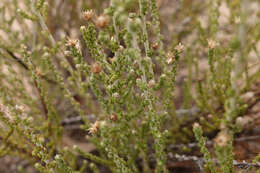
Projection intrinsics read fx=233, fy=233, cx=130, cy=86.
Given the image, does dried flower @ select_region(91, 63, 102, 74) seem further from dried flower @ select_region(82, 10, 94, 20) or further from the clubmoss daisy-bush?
dried flower @ select_region(82, 10, 94, 20)

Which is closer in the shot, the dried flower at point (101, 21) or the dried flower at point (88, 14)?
the dried flower at point (101, 21)

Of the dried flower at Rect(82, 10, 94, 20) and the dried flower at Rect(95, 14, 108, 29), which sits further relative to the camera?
the dried flower at Rect(82, 10, 94, 20)

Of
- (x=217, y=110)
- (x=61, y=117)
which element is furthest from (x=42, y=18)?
(x=217, y=110)

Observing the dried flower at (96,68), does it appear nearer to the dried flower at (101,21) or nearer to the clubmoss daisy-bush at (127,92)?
the clubmoss daisy-bush at (127,92)

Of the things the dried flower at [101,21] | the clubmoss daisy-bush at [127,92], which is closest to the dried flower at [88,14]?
the clubmoss daisy-bush at [127,92]

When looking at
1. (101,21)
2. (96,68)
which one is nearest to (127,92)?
(96,68)

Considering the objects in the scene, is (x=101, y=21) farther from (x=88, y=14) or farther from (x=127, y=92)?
(x=127, y=92)

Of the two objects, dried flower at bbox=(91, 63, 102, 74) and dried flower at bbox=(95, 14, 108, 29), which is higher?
dried flower at bbox=(95, 14, 108, 29)

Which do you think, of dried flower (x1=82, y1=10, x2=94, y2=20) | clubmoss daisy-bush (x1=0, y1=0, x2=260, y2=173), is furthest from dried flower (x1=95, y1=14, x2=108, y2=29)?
dried flower (x1=82, y1=10, x2=94, y2=20)

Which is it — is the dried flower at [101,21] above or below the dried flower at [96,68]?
above

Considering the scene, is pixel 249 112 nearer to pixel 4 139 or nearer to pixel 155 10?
pixel 155 10

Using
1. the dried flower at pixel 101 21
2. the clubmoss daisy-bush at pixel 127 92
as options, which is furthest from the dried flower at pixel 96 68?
the dried flower at pixel 101 21
